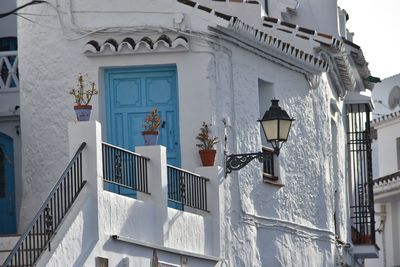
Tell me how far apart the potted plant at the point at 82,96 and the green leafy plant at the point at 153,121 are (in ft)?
2.71

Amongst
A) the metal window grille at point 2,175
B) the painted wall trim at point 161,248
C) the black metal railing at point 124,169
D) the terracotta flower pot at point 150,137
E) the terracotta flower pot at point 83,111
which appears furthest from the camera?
the metal window grille at point 2,175

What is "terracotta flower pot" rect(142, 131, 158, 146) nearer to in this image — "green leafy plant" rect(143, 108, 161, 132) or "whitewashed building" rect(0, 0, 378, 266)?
"green leafy plant" rect(143, 108, 161, 132)

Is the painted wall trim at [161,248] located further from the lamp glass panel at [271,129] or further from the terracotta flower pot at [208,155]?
the lamp glass panel at [271,129]

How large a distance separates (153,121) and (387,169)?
34.0 m

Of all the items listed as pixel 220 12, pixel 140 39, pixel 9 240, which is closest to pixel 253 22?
pixel 220 12

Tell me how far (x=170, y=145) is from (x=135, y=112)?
73cm

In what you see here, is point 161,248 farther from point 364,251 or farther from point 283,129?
point 364,251

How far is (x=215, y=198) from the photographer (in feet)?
80.3

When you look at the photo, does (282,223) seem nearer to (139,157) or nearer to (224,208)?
(224,208)

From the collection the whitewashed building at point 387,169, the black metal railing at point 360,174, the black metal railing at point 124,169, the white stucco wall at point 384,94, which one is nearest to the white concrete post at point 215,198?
the black metal railing at point 124,169

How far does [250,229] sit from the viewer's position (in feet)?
84.5

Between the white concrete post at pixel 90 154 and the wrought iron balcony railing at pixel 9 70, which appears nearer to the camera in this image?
the white concrete post at pixel 90 154

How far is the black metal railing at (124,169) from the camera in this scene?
69.5 ft

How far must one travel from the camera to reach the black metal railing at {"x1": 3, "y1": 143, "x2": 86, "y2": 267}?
18.6 metres
